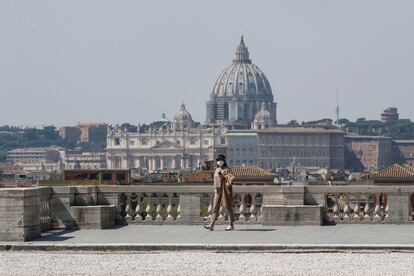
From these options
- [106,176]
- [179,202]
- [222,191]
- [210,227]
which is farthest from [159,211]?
[106,176]

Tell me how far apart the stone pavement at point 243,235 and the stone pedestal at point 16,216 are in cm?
19

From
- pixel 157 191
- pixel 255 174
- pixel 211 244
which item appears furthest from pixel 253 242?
pixel 255 174

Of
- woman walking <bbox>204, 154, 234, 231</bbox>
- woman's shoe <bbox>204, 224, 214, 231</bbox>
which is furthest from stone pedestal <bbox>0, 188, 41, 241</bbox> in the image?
woman walking <bbox>204, 154, 234, 231</bbox>

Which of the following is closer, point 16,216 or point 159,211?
point 16,216

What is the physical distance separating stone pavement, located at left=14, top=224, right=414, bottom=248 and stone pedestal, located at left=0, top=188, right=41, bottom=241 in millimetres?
193

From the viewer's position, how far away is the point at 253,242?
18.8m

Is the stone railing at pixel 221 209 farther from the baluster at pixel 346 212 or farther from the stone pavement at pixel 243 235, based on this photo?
the stone pavement at pixel 243 235

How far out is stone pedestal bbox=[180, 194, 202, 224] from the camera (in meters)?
22.1

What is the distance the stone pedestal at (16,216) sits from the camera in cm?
1908

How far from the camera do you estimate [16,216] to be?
19141 millimetres

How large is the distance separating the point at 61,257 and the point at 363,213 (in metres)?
6.16

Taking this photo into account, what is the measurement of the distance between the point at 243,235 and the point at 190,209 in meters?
2.22

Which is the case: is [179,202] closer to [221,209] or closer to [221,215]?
[221,215]

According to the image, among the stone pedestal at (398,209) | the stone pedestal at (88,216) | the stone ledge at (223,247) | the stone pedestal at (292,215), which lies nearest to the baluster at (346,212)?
the stone pedestal at (398,209)
